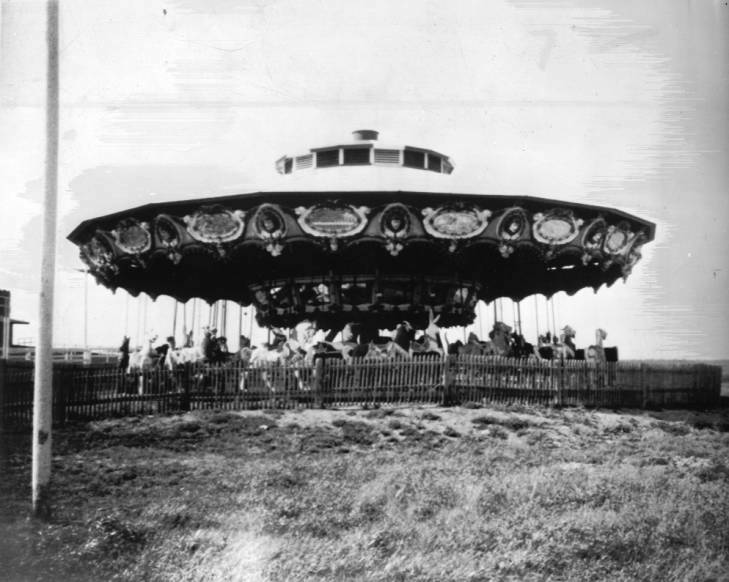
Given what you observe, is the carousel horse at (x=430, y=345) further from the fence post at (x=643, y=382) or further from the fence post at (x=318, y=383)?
the fence post at (x=643, y=382)

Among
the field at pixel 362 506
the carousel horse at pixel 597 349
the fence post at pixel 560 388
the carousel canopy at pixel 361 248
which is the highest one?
the carousel canopy at pixel 361 248

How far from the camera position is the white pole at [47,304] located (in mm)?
6855

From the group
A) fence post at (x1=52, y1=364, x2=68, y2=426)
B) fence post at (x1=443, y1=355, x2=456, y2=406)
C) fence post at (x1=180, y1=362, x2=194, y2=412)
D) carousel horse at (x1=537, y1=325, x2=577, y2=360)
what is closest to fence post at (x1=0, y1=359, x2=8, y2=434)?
fence post at (x1=52, y1=364, x2=68, y2=426)

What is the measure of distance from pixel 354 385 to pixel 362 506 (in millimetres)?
5643

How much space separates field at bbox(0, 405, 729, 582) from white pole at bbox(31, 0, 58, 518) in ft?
1.28

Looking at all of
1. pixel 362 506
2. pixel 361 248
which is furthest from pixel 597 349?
pixel 362 506

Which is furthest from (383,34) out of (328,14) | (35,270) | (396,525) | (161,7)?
(396,525)

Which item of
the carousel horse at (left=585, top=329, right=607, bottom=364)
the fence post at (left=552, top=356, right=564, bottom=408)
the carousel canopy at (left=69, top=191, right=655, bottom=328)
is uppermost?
the carousel canopy at (left=69, top=191, right=655, bottom=328)

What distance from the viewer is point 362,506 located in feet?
24.6

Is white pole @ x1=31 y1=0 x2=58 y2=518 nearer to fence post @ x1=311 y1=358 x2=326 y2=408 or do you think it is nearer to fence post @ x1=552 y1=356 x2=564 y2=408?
fence post @ x1=311 y1=358 x2=326 y2=408

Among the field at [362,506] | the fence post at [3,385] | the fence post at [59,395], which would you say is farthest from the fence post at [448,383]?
the fence post at [3,385]

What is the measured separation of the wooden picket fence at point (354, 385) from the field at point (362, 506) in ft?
4.47

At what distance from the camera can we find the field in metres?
6.47

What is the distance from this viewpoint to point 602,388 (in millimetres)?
13930
